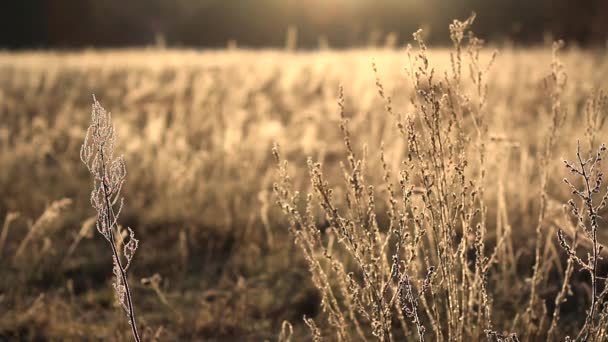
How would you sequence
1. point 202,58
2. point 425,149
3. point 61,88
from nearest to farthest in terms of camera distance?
point 425,149
point 61,88
point 202,58

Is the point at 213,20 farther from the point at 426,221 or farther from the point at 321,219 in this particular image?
the point at 426,221

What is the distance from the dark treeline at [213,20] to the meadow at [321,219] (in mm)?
21508

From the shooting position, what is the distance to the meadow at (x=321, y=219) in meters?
1.98

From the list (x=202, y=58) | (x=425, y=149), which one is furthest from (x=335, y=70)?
(x=425, y=149)

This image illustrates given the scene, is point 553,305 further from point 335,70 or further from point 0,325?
point 335,70

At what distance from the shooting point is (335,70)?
9.92m

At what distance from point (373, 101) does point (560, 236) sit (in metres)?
6.43

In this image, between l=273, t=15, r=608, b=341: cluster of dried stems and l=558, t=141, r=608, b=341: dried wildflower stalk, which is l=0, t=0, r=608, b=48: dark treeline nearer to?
l=273, t=15, r=608, b=341: cluster of dried stems

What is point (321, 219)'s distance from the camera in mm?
3988

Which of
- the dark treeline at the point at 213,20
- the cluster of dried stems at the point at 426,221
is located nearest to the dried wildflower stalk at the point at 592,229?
the cluster of dried stems at the point at 426,221

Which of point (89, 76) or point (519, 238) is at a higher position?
point (89, 76)

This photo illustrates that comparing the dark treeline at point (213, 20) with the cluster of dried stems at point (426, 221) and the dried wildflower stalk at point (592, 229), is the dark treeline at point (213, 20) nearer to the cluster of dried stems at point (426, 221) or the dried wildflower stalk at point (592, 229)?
the cluster of dried stems at point (426, 221)

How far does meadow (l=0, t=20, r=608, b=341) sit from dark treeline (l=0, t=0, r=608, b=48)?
70.6 ft

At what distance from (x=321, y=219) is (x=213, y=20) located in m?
29.8
